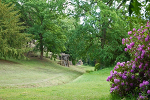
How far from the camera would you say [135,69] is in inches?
286

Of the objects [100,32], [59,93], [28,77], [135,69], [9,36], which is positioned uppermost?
[100,32]

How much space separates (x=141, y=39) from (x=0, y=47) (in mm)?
21560

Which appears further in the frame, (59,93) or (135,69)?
(59,93)

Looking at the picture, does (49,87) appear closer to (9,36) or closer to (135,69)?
(135,69)

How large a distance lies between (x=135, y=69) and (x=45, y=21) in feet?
93.6

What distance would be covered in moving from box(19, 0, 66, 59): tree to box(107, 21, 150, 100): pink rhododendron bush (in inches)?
969

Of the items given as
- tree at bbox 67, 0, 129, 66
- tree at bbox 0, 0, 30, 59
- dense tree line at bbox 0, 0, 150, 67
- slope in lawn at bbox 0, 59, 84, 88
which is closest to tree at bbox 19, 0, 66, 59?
dense tree line at bbox 0, 0, 150, 67

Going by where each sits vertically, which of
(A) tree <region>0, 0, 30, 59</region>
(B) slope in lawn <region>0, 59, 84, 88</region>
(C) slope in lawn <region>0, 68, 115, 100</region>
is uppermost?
(A) tree <region>0, 0, 30, 59</region>

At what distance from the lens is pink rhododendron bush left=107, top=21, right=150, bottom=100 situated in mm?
6832

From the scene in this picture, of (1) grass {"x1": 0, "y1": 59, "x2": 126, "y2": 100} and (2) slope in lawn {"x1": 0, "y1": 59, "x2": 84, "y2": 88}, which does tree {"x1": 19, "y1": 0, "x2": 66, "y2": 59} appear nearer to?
(2) slope in lawn {"x1": 0, "y1": 59, "x2": 84, "y2": 88}

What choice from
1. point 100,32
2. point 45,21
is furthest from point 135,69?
point 45,21

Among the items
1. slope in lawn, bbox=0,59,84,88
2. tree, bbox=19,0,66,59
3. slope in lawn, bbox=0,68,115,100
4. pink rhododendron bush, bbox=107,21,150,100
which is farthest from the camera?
tree, bbox=19,0,66,59

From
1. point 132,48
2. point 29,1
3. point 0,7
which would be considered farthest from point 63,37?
point 132,48

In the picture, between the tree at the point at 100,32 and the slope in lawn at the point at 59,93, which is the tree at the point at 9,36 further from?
the slope in lawn at the point at 59,93
